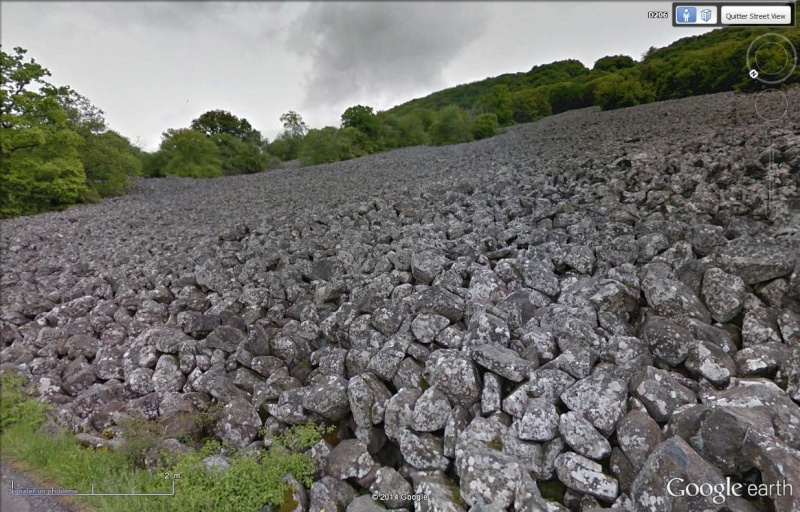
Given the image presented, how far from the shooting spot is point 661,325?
11.3 ft

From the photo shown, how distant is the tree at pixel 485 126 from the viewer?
32.0 meters

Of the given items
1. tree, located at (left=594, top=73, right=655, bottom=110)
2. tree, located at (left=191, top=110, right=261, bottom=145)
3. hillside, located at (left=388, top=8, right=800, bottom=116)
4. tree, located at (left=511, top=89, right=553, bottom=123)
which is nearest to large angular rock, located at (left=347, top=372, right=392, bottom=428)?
hillside, located at (left=388, top=8, right=800, bottom=116)

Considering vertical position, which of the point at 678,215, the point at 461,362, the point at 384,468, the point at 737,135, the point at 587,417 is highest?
the point at 737,135

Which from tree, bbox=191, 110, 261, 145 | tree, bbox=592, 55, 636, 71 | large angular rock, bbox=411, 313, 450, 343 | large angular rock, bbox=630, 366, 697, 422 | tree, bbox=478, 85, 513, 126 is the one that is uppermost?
tree, bbox=191, 110, 261, 145

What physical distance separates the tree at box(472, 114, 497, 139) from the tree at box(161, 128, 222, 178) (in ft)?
80.1

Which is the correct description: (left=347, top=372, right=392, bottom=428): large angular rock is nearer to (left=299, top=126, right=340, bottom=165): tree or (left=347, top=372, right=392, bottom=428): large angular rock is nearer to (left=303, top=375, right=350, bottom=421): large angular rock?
(left=303, top=375, right=350, bottom=421): large angular rock

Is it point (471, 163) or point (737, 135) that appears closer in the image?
point (737, 135)

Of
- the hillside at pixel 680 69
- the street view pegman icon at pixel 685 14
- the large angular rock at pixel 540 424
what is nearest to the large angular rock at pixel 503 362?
the large angular rock at pixel 540 424

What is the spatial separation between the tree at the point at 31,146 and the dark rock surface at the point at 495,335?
12.1m

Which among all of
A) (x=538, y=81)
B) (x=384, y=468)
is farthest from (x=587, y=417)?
(x=538, y=81)

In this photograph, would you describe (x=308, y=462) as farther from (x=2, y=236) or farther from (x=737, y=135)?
(x=2, y=236)

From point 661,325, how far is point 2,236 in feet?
61.1

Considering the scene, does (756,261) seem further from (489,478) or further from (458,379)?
(489,478)

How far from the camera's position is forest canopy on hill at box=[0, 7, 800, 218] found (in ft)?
36.7
